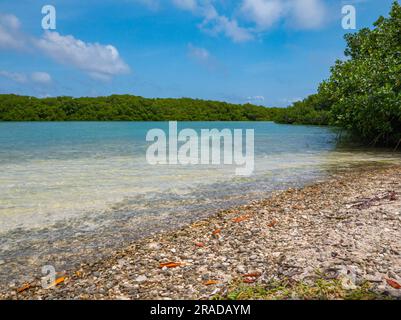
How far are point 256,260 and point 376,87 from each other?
15.2 m

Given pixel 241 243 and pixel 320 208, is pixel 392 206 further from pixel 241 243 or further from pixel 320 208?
pixel 241 243

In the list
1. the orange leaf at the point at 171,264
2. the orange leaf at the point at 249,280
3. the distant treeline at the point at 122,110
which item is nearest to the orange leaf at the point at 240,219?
the orange leaf at the point at 171,264

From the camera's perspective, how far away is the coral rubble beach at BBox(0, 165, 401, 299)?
343cm

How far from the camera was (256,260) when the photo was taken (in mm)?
4070

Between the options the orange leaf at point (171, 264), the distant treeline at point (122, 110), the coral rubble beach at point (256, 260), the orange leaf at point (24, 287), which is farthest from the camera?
the distant treeline at point (122, 110)

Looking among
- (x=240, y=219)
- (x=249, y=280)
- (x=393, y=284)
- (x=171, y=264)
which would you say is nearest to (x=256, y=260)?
(x=249, y=280)

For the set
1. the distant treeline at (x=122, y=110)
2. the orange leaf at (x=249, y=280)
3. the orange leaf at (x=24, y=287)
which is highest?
the distant treeline at (x=122, y=110)

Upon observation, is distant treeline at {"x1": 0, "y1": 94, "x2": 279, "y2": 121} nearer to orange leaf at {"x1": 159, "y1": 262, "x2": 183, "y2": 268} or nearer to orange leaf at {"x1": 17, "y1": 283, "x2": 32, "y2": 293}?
orange leaf at {"x1": 17, "y1": 283, "x2": 32, "y2": 293}

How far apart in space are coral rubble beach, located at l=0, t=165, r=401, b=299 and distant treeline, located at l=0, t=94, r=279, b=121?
118291mm

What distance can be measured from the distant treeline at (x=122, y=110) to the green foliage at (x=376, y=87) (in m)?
108

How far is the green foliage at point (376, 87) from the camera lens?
15398 millimetres

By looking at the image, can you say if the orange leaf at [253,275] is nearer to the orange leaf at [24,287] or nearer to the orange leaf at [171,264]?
the orange leaf at [171,264]

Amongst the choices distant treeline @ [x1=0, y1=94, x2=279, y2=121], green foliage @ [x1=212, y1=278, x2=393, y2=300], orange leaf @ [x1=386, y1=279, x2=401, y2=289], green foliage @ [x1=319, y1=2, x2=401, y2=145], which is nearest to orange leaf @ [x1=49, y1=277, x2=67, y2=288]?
green foliage @ [x1=212, y1=278, x2=393, y2=300]
